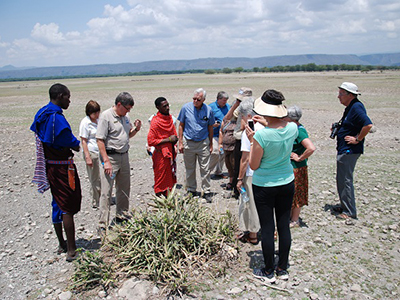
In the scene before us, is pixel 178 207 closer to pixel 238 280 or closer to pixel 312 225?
pixel 238 280

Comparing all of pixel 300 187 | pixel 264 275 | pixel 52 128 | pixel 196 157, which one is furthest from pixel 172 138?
pixel 264 275

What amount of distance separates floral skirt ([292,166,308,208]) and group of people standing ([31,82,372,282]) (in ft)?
0.05

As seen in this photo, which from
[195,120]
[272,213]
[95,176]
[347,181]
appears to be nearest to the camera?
[272,213]

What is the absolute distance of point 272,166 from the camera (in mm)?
3506

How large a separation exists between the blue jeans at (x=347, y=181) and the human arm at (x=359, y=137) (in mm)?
252

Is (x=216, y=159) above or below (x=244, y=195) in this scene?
below

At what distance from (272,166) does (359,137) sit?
2.31 meters

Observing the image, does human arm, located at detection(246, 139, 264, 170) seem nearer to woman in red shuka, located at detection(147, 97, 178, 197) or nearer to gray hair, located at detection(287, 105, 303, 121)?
gray hair, located at detection(287, 105, 303, 121)

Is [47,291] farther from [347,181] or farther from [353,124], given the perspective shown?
[353,124]

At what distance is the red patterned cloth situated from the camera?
5.72 metres

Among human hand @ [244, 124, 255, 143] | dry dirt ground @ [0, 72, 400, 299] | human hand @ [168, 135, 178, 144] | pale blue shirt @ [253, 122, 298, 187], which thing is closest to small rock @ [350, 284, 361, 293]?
dry dirt ground @ [0, 72, 400, 299]

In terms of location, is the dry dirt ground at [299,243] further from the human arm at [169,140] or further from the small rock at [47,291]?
the human arm at [169,140]

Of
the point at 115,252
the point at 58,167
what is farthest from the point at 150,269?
the point at 58,167

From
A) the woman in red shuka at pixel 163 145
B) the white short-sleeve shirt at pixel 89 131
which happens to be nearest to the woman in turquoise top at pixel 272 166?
the woman in red shuka at pixel 163 145
